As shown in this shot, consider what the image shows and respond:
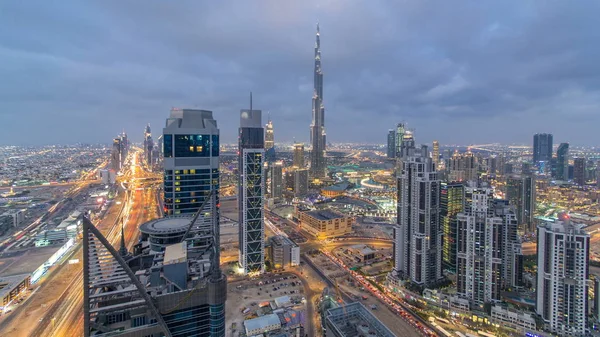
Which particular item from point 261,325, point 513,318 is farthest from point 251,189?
point 513,318

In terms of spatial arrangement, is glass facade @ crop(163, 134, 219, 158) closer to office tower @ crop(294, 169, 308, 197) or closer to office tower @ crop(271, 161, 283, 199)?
office tower @ crop(271, 161, 283, 199)

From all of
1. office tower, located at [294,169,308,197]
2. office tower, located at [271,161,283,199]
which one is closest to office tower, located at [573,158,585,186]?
office tower, located at [294,169,308,197]

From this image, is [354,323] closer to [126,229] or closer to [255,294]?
[255,294]

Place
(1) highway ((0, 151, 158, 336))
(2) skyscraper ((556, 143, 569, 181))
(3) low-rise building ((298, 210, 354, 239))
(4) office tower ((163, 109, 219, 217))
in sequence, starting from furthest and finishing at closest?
(2) skyscraper ((556, 143, 569, 181)) < (3) low-rise building ((298, 210, 354, 239)) < (4) office tower ((163, 109, 219, 217)) < (1) highway ((0, 151, 158, 336))

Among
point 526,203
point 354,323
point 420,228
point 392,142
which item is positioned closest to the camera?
point 354,323

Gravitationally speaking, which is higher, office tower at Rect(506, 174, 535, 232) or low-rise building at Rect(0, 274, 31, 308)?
office tower at Rect(506, 174, 535, 232)

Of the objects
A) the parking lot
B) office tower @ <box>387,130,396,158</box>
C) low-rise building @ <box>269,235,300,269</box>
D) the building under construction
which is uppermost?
office tower @ <box>387,130,396,158</box>

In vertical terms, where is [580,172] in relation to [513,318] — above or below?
above
